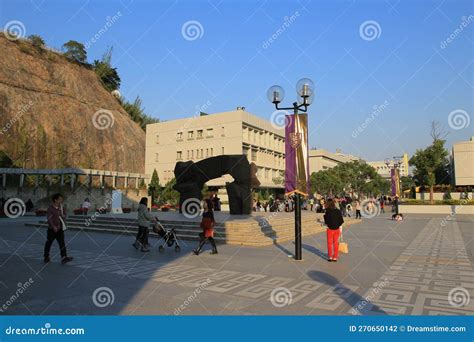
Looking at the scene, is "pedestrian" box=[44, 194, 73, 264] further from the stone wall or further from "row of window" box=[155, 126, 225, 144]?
"row of window" box=[155, 126, 225, 144]

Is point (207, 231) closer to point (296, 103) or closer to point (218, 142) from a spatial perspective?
point (296, 103)

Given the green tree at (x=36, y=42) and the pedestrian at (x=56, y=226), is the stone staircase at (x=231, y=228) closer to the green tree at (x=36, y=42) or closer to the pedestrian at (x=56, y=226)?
the pedestrian at (x=56, y=226)

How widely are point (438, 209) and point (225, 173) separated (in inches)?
968

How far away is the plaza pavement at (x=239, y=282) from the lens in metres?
4.97

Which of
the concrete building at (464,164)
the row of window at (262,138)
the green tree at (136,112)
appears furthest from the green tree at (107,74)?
the concrete building at (464,164)

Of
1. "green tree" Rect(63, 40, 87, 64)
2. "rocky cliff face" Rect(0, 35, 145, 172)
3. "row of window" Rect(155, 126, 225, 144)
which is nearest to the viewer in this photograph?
"rocky cliff face" Rect(0, 35, 145, 172)

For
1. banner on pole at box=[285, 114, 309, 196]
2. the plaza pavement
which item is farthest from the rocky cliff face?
banner on pole at box=[285, 114, 309, 196]

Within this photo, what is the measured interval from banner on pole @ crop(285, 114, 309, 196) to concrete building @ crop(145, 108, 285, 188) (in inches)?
1566

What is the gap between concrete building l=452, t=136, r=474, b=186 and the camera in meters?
49.2

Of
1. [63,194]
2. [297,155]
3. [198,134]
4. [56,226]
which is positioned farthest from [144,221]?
[198,134]

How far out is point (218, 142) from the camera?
173 feet

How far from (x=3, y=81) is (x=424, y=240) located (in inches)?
2267

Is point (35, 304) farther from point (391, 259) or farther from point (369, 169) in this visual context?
point (369, 169)

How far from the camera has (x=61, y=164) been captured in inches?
2008
